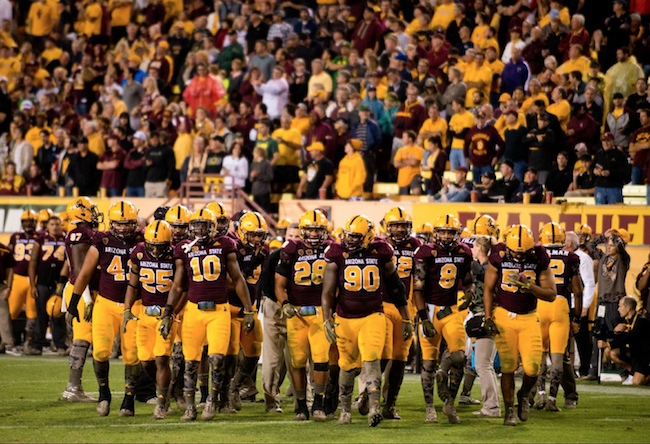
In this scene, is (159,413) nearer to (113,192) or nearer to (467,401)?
(467,401)

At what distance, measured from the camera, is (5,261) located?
15758mm

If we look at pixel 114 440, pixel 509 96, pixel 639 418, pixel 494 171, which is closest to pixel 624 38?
pixel 509 96

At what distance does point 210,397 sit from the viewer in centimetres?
956

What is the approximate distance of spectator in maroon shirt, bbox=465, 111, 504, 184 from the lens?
16.4 metres

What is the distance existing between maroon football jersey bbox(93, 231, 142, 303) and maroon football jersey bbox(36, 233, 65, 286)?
18.6 feet

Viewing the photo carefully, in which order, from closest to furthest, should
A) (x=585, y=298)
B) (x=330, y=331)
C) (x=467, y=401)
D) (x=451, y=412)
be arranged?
1. (x=330, y=331)
2. (x=451, y=412)
3. (x=467, y=401)
4. (x=585, y=298)

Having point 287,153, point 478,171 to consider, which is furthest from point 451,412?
point 287,153

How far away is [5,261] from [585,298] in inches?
344

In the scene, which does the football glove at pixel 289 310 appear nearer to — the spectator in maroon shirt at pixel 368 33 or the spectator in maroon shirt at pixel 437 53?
the spectator in maroon shirt at pixel 437 53

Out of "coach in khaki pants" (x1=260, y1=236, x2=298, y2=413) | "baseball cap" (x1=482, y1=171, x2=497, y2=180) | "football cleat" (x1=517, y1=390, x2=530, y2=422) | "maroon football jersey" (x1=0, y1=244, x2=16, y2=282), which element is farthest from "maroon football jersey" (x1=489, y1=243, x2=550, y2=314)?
"maroon football jersey" (x1=0, y1=244, x2=16, y2=282)

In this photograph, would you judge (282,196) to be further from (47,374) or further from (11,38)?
(11,38)

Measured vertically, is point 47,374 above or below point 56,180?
below

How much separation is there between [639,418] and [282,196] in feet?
30.2

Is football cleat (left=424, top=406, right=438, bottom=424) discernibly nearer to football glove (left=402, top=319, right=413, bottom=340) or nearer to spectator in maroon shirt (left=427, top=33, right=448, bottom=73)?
football glove (left=402, top=319, right=413, bottom=340)
